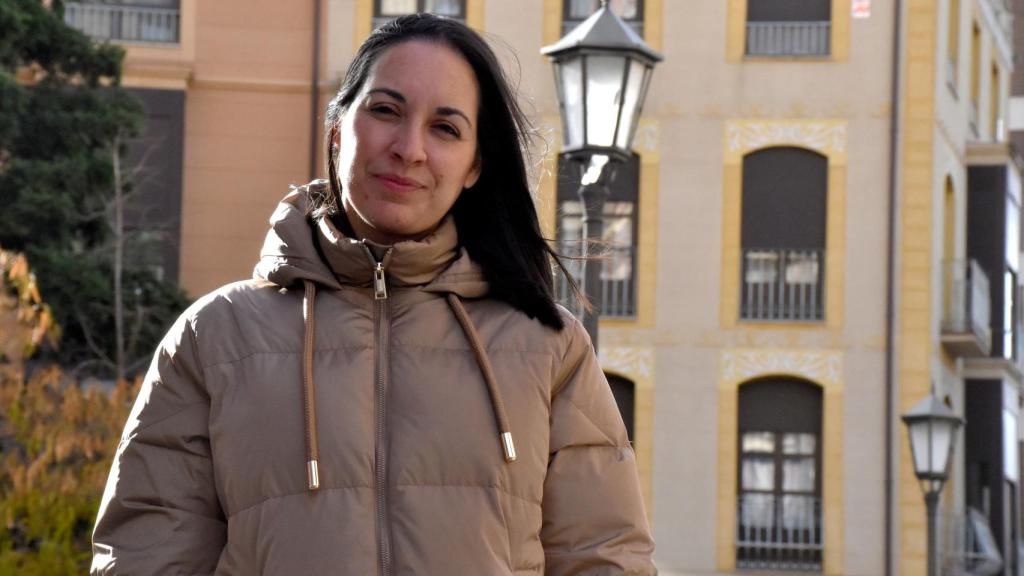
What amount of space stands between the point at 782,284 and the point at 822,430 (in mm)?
1975

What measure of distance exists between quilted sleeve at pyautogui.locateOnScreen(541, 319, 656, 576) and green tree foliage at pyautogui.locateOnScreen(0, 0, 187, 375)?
16.0 metres

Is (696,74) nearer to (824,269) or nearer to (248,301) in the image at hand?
(824,269)

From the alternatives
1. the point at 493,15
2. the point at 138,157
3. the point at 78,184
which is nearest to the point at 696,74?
the point at 493,15

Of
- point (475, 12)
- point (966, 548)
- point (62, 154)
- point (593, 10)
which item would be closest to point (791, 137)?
point (593, 10)

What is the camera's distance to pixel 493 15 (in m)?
28.7

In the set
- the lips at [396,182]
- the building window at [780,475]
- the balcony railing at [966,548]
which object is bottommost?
the balcony railing at [966,548]

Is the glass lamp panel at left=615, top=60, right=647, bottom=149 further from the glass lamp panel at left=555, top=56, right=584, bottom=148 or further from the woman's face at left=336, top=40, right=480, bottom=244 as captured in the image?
the woman's face at left=336, top=40, right=480, bottom=244

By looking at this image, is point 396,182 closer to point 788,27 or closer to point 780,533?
point 780,533

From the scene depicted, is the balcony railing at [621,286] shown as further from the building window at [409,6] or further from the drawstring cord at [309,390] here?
the drawstring cord at [309,390]

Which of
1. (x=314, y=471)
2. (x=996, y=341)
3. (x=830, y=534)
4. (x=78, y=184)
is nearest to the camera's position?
(x=314, y=471)

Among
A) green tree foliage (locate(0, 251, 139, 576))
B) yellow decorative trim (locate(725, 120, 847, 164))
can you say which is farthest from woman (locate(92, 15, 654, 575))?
yellow decorative trim (locate(725, 120, 847, 164))

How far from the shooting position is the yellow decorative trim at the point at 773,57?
93.1ft

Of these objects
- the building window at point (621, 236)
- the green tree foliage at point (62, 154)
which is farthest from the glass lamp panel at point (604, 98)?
the building window at point (621, 236)

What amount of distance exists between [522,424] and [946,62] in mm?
26897
